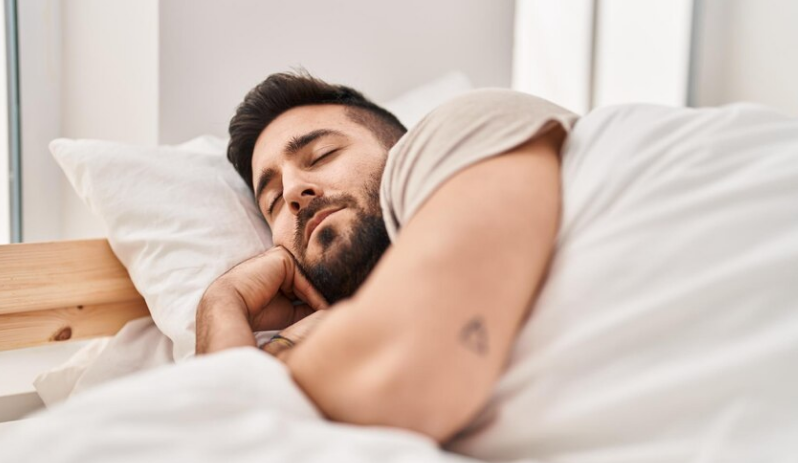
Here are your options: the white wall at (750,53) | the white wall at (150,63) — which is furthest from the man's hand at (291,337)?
the white wall at (750,53)

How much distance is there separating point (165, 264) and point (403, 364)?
0.75 m

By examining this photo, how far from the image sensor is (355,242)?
3.34ft

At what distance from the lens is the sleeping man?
0.56 meters

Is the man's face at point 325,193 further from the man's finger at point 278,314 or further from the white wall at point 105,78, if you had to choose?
the white wall at point 105,78

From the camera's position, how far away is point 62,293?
1230 millimetres

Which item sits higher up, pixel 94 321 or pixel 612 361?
pixel 612 361

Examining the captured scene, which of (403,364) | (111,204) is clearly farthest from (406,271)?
(111,204)

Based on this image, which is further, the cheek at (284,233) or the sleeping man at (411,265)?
the cheek at (284,233)

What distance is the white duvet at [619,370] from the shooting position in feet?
1.68

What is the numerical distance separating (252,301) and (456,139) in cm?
46

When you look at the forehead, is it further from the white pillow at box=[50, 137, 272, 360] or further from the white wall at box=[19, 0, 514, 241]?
the white wall at box=[19, 0, 514, 241]

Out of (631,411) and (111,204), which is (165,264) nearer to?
(111,204)

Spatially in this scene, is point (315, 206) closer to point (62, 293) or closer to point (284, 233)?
point (284, 233)

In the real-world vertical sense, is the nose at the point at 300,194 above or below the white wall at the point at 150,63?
below
